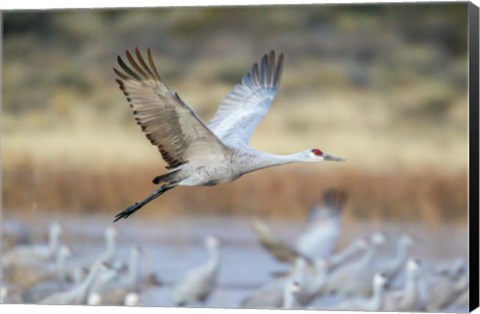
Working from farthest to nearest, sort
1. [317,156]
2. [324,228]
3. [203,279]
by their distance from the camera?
[203,279] → [324,228] → [317,156]

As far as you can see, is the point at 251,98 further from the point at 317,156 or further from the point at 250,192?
the point at 317,156

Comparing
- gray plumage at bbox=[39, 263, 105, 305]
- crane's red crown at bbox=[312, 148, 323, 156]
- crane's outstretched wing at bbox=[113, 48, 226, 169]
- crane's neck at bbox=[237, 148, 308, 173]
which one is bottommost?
gray plumage at bbox=[39, 263, 105, 305]

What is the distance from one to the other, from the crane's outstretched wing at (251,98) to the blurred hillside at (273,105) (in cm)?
8

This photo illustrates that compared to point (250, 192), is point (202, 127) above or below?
above

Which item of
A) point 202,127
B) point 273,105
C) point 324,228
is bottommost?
point 324,228

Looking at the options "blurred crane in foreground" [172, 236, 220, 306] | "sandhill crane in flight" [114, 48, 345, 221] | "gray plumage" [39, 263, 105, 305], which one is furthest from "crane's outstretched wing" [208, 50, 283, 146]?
"gray plumage" [39, 263, 105, 305]

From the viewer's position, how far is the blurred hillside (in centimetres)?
1118

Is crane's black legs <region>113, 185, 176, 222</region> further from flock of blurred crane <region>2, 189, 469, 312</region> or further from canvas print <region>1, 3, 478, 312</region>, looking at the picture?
flock of blurred crane <region>2, 189, 469, 312</region>

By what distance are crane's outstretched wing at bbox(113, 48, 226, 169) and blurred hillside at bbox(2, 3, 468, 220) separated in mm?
1018

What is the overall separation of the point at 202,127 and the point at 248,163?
76 centimetres

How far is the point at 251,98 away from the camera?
11547 mm

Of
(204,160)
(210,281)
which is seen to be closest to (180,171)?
(204,160)

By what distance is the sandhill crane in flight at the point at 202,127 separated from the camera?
9.87 m

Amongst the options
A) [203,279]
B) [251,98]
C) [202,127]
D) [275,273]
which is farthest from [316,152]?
[203,279]
